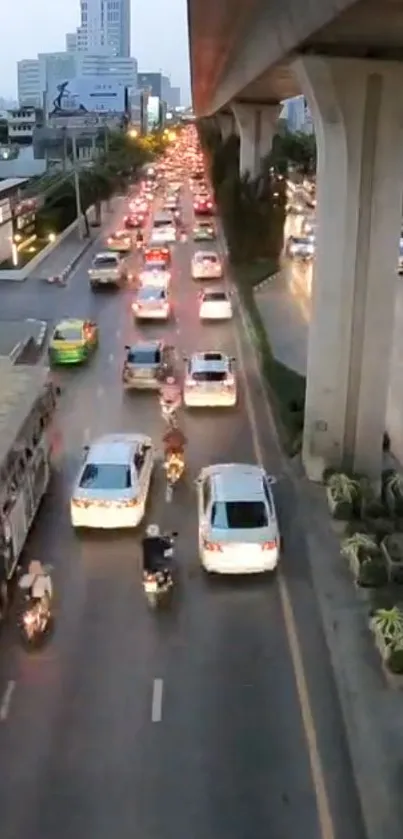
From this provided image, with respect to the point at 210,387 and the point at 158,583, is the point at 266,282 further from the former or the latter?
the point at 158,583

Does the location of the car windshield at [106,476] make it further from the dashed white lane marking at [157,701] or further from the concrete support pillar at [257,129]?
the concrete support pillar at [257,129]

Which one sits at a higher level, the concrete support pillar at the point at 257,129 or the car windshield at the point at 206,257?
the concrete support pillar at the point at 257,129

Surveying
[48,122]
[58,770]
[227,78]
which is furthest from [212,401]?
[48,122]

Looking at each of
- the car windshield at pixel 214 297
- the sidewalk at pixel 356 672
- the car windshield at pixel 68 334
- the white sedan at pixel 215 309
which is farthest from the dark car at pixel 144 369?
the car windshield at pixel 214 297

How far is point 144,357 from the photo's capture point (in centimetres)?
2619

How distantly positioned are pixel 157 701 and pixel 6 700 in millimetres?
1740

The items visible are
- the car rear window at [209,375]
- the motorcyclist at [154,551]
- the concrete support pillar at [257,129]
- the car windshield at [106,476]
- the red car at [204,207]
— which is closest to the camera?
the motorcyclist at [154,551]

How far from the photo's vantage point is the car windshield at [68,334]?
2883 cm

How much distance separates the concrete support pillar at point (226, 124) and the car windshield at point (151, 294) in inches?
1475

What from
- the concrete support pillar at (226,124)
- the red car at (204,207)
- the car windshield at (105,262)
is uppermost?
the concrete support pillar at (226,124)

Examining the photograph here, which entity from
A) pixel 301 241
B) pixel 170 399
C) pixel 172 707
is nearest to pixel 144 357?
pixel 170 399

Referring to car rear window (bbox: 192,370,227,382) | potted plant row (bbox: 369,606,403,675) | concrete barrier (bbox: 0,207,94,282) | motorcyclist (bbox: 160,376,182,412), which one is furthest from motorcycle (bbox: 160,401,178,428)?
concrete barrier (bbox: 0,207,94,282)

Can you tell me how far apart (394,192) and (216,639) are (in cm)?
812

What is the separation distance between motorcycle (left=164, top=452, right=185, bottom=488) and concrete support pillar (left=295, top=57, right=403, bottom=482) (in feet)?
7.75
